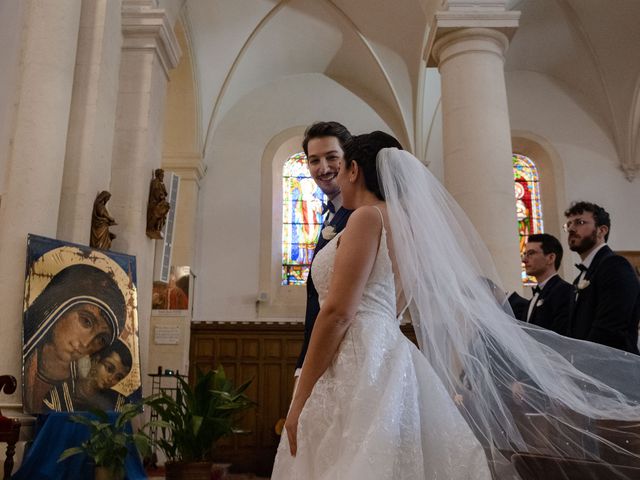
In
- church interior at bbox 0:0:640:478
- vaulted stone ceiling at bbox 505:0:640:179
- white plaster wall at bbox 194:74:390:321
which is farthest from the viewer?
white plaster wall at bbox 194:74:390:321

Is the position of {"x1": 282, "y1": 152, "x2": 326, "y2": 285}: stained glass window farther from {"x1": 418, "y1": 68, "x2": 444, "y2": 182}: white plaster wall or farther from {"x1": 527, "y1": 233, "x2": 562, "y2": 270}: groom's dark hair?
{"x1": 527, "y1": 233, "x2": 562, "y2": 270}: groom's dark hair

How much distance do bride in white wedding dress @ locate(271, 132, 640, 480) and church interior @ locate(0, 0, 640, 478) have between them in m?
3.69

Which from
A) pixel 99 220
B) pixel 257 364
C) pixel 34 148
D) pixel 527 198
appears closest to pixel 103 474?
pixel 99 220

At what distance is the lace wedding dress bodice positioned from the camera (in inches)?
74.0

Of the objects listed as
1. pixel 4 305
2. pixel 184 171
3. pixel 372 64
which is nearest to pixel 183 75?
pixel 184 171

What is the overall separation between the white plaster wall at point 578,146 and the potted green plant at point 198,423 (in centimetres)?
867

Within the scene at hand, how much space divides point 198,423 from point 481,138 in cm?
353

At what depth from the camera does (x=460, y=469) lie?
188 centimetres

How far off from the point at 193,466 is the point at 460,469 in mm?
3353

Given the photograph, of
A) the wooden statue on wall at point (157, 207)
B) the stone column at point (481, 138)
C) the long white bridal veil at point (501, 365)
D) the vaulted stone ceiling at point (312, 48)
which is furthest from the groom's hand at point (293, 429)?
the vaulted stone ceiling at point (312, 48)

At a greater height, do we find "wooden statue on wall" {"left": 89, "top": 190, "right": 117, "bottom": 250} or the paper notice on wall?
"wooden statue on wall" {"left": 89, "top": 190, "right": 117, "bottom": 250}

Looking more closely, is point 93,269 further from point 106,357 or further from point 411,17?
point 411,17

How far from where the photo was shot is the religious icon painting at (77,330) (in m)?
4.84

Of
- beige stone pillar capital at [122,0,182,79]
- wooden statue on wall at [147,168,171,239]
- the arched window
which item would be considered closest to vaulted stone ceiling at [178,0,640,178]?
the arched window
